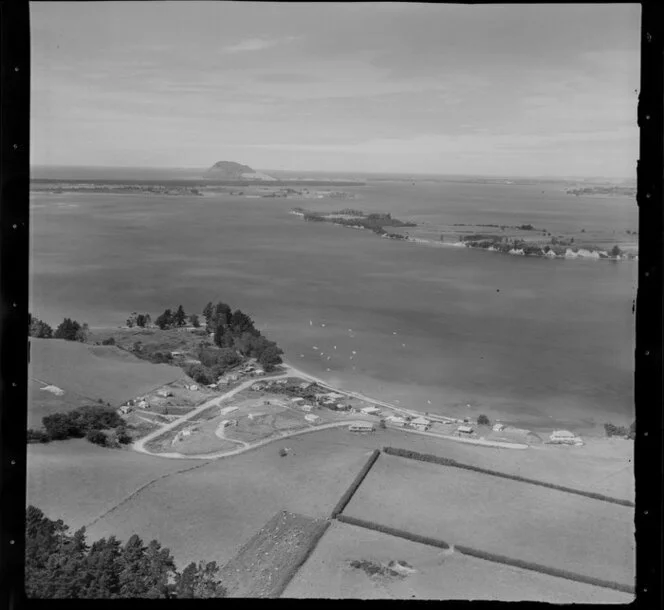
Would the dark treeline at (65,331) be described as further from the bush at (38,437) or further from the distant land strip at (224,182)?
the distant land strip at (224,182)

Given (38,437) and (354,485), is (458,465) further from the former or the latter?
(38,437)

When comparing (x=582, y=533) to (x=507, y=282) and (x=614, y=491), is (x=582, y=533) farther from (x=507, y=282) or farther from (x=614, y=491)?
(x=507, y=282)

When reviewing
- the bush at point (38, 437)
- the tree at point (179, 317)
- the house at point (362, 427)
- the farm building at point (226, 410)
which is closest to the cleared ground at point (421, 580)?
the house at point (362, 427)

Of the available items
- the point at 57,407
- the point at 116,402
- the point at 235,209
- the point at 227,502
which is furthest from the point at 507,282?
the point at 57,407

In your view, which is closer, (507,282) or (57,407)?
(57,407)

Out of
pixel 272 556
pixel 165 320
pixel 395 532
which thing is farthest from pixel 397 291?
pixel 272 556

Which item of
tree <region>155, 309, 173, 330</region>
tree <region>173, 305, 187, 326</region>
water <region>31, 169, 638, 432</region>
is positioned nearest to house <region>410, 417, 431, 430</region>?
water <region>31, 169, 638, 432</region>

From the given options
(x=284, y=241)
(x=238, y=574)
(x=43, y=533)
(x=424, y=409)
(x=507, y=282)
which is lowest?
(x=238, y=574)
